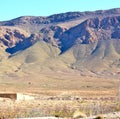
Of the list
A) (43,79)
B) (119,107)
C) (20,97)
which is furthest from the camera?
(43,79)

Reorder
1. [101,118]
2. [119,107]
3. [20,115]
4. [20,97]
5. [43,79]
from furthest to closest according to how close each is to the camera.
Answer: [43,79]
[20,97]
[119,107]
[20,115]
[101,118]

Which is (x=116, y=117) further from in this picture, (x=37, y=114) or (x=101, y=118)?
(x=37, y=114)

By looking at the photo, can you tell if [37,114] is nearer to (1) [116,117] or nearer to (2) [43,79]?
(1) [116,117]

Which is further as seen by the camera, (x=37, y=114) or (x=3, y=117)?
(x=37, y=114)

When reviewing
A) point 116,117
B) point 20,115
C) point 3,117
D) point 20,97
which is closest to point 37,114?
point 20,115

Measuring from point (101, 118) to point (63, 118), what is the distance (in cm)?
265

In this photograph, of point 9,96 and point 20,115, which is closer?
point 20,115

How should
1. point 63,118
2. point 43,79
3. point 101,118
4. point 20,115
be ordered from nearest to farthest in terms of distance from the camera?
point 101,118 < point 63,118 < point 20,115 < point 43,79

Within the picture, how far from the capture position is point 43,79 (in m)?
199

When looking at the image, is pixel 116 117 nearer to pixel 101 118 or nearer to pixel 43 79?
pixel 101 118

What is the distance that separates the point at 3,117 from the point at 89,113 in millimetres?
6482

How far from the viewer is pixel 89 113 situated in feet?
105

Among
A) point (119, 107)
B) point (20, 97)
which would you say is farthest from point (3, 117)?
point (20, 97)

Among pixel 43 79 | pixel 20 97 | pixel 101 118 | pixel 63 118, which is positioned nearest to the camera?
pixel 101 118
